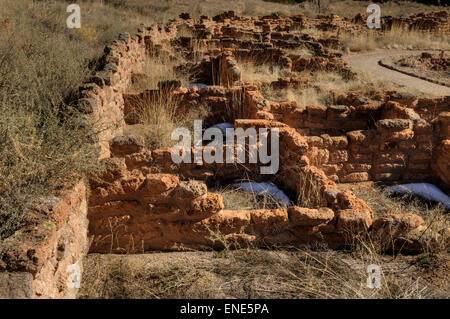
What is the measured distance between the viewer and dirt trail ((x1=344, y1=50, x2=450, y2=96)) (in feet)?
29.4

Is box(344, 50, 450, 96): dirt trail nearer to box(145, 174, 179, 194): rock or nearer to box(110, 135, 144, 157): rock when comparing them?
box(110, 135, 144, 157): rock

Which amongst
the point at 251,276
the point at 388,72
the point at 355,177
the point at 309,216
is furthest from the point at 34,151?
the point at 388,72

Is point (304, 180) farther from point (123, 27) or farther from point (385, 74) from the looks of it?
point (123, 27)

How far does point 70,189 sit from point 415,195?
411 cm

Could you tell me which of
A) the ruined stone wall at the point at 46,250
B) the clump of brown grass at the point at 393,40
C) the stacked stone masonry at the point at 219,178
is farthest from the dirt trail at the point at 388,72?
the ruined stone wall at the point at 46,250

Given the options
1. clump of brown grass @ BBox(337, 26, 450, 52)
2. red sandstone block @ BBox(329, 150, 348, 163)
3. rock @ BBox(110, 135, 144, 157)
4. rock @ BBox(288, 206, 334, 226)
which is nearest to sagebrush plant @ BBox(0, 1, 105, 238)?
rock @ BBox(110, 135, 144, 157)

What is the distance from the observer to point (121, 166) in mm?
3139

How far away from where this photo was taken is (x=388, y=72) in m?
10.8

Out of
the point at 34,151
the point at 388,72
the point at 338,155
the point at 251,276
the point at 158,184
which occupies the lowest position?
the point at 251,276

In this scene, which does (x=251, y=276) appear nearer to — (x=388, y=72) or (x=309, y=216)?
(x=309, y=216)

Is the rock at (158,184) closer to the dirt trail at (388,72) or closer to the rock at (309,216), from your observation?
the rock at (309,216)

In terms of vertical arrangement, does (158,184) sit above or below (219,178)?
above

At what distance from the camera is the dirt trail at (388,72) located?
8969 millimetres

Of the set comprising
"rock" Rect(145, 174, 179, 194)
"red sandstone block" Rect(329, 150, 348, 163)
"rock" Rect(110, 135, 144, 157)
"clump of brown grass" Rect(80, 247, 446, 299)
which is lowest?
"clump of brown grass" Rect(80, 247, 446, 299)
